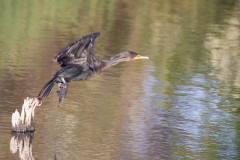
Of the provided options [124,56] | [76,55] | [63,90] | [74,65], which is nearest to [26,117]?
[63,90]

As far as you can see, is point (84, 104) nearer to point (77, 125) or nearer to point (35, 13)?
point (77, 125)

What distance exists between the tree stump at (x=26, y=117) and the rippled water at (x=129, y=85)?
0.67 ft

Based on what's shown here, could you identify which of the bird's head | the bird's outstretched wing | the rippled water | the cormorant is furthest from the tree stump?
the bird's head

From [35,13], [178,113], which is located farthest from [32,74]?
[35,13]

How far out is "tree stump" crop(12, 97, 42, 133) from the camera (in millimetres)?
14727

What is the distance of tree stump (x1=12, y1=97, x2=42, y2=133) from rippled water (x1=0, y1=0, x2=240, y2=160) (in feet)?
0.67

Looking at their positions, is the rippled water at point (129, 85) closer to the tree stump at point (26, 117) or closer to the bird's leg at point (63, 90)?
the tree stump at point (26, 117)

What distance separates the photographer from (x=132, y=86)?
65.3 feet

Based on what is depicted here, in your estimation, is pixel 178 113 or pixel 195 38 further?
pixel 195 38

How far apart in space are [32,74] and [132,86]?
231 centimetres

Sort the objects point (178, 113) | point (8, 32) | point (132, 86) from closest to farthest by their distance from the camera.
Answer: point (178, 113) → point (132, 86) → point (8, 32)

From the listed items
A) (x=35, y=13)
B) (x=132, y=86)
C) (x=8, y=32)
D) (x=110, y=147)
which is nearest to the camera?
(x=110, y=147)

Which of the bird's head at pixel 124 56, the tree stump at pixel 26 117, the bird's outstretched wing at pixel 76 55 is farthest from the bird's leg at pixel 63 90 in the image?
the bird's head at pixel 124 56

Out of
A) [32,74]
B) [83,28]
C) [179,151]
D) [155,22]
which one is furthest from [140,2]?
[179,151]
